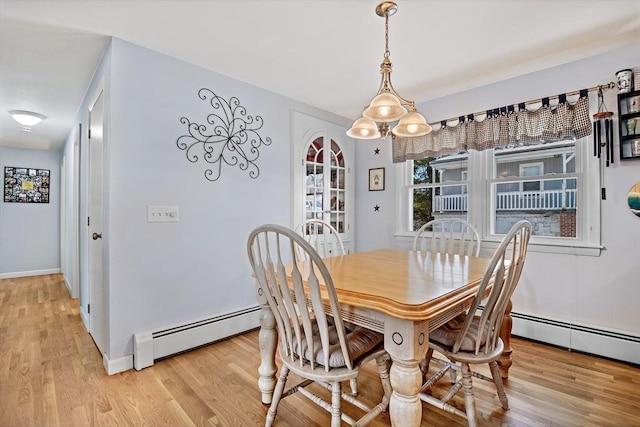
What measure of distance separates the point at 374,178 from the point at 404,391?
293 cm

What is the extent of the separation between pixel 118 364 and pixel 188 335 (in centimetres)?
46

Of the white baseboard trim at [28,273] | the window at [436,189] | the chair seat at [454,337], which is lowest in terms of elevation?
the white baseboard trim at [28,273]

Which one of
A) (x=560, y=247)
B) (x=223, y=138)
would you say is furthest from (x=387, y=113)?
(x=560, y=247)

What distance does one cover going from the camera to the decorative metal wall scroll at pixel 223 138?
244 centimetres

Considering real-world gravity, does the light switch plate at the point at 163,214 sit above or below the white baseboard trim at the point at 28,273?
above

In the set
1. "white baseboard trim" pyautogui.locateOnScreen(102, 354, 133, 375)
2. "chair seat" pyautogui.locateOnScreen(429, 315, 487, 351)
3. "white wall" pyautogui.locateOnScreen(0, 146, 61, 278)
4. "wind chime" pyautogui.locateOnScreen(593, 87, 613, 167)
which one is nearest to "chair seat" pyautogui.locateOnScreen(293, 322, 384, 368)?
"chair seat" pyautogui.locateOnScreen(429, 315, 487, 351)

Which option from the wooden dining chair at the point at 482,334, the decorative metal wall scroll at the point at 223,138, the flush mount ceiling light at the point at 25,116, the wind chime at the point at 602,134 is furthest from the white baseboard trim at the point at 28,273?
the wind chime at the point at 602,134

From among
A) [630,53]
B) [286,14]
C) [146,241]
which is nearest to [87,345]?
[146,241]

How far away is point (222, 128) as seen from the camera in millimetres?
2613

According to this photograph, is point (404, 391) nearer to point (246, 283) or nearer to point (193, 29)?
point (246, 283)

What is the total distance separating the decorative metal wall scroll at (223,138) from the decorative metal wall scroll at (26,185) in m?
4.62

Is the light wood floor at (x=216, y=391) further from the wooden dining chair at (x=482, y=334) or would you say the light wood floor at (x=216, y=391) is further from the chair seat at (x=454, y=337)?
the chair seat at (x=454, y=337)

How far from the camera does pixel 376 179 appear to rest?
148 inches

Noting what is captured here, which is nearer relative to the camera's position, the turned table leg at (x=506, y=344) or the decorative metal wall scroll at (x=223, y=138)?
the turned table leg at (x=506, y=344)
